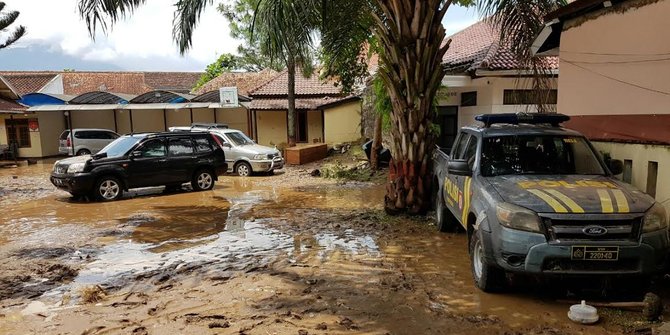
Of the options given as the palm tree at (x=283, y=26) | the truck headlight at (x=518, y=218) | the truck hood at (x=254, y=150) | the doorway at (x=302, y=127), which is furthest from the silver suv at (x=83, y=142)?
the truck headlight at (x=518, y=218)

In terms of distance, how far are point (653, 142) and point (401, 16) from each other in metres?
4.57

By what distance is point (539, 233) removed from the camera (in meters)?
4.21

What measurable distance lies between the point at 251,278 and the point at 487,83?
37.3 feet

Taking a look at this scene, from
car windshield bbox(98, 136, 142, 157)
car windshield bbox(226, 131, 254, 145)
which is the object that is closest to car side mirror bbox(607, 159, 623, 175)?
car windshield bbox(98, 136, 142, 157)

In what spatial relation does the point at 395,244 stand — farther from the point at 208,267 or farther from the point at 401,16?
the point at 401,16

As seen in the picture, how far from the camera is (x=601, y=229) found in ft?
13.5

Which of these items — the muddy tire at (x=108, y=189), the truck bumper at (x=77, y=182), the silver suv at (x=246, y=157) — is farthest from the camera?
the silver suv at (x=246, y=157)

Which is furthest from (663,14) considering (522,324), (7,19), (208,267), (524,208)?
(7,19)

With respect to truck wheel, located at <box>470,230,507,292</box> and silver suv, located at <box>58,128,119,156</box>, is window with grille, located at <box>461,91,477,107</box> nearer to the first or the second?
truck wheel, located at <box>470,230,507,292</box>

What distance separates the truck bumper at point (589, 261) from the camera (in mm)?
4117

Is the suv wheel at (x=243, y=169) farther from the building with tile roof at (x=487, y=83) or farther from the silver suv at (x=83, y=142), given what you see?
the silver suv at (x=83, y=142)

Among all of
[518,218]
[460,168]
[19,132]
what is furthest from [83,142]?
[518,218]

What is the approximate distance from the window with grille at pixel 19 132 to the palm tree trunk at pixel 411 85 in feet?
79.7

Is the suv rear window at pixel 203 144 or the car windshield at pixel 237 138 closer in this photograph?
the suv rear window at pixel 203 144
